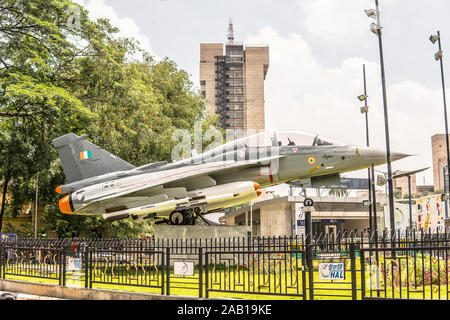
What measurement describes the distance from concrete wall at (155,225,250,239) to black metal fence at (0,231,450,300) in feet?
10.1

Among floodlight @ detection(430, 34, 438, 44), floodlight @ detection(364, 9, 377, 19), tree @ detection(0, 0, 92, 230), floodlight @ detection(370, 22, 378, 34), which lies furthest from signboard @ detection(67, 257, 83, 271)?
floodlight @ detection(430, 34, 438, 44)

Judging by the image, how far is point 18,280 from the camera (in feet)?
46.3

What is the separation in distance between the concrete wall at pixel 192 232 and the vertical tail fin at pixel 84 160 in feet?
9.42

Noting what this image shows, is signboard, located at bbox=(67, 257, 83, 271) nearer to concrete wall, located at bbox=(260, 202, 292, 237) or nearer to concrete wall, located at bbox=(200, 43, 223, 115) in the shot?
concrete wall, located at bbox=(260, 202, 292, 237)

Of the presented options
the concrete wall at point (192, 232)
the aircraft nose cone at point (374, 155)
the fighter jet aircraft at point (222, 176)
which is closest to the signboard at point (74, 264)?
the fighter jet aircraft at point (222, 176)

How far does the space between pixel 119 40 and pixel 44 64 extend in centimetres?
591

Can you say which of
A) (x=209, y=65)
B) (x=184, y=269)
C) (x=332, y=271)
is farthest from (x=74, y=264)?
(x=209, y=65)

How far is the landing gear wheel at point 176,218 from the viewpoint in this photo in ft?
61.1

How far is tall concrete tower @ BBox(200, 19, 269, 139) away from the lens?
401 ft

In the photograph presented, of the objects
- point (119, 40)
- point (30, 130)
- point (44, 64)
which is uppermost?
point (119, 40)

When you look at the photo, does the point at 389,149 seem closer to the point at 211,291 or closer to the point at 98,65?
the point at 211,291

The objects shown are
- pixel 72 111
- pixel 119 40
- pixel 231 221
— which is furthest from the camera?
pixel 231 221

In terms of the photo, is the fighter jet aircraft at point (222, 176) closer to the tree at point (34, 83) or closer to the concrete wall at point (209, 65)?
the tree at point (34, 83)
